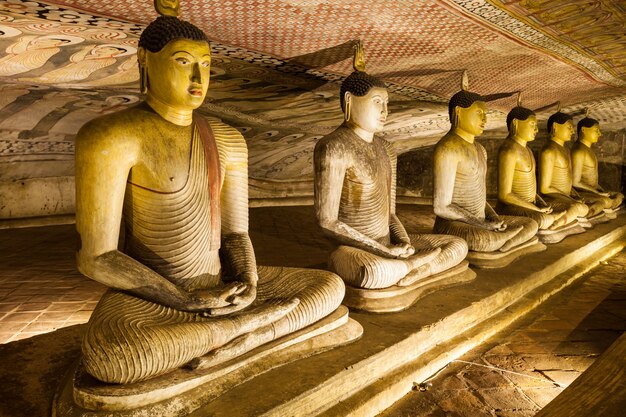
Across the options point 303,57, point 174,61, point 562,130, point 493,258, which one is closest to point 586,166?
point 562,130

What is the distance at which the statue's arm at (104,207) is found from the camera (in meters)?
2.26

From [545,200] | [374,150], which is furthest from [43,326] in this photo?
[545,200]

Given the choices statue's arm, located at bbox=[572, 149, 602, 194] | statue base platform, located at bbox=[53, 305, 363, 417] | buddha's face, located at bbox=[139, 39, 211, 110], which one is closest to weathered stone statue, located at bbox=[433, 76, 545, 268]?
statue base platform, located at bbox=[53, 305, 363, 417]

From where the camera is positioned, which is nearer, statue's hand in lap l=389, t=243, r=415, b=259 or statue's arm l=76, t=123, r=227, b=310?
statue's arm l=76, t=123, r=227, b=310

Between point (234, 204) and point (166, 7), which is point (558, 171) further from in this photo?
point (166, 7)

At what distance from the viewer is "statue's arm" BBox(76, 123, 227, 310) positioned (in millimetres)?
2262

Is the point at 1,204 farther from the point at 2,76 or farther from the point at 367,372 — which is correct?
the point at 367,372

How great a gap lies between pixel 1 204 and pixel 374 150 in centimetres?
682

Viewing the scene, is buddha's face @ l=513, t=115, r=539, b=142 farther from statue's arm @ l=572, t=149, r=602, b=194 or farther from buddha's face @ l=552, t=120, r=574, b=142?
statue's arm @ l=572, t=149, r=602, b=194

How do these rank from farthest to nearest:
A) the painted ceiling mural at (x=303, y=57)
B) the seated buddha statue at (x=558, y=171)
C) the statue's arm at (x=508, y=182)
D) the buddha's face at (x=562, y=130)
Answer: the buddha's face at (x=562, y=130) → the seated buddha statue at (x=558, y=171) → the statue's arm at (x=508, y=182) → the painted ceiling mural at (x=303, y=57)

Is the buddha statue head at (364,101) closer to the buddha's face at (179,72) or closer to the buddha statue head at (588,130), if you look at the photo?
the buddha's face at (179,72)

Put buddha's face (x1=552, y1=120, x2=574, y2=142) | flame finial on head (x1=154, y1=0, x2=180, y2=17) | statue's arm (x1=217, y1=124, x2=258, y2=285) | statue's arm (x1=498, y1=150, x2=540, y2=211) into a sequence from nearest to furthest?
1. flame finial on head (x1=154, y1=0, x2=180, y2=17)
2. statue's arm (x1=217, y1=124, x2=258, y2=285)
3. statue's arm (x1=498, y1=150, x2=540, y2=211)
4. buddha's face (x1=552, y1=120, x2=574, y2=142)

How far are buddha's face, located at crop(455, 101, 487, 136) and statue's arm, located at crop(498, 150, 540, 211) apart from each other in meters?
1.22

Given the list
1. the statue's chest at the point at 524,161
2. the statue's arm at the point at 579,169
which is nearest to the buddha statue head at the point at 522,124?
the statue's chest at the point at 524,161
